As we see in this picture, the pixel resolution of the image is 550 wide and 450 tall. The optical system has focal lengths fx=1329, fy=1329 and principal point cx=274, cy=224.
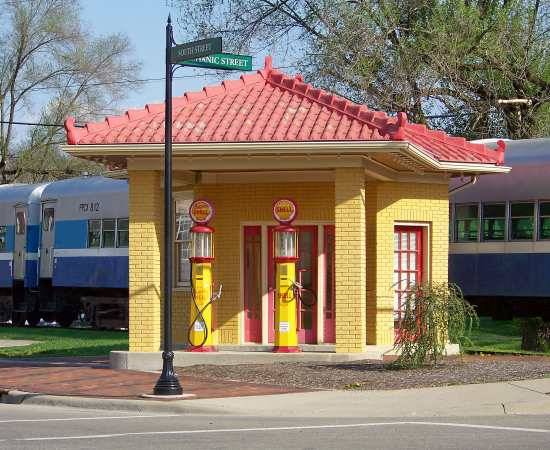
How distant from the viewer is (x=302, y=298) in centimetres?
2341

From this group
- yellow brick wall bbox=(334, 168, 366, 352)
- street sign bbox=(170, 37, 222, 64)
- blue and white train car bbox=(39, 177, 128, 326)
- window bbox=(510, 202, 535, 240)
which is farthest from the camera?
blue and white train car bbox=(39, 177, 128, 326)

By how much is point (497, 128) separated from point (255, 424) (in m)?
26.3

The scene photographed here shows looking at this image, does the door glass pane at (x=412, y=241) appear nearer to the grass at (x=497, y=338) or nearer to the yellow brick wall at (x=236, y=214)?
the yellow brick wall at (x=236, y=214)

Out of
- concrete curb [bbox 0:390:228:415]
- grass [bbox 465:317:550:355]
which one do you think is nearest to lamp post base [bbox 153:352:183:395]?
concrete curb [bbox 0:390:228:415]

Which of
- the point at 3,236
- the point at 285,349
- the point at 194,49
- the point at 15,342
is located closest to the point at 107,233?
the point at 15,342

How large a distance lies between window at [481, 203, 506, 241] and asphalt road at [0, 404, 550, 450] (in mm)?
14425

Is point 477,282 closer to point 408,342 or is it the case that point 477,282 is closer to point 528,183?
point 528,183

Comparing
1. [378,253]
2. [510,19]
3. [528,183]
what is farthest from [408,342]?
[510,19]

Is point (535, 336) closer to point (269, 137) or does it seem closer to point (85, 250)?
point (269, 137)

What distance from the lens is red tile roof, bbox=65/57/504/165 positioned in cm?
2111

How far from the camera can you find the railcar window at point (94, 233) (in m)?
35.9

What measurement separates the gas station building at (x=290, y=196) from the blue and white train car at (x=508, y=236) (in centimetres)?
431

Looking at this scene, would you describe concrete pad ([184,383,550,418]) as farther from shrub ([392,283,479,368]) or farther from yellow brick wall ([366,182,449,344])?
yellow brick wall ([366,182,449,344])

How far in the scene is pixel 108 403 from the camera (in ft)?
56.9
